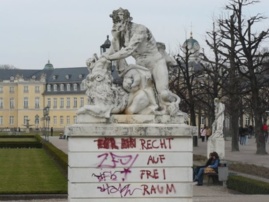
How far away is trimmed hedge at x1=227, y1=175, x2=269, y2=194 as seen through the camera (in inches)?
692

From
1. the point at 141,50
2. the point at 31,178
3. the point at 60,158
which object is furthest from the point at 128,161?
the point at 60,158

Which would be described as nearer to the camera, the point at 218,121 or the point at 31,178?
the point at 31,178

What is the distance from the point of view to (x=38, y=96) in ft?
433

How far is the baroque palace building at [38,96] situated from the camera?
128 m

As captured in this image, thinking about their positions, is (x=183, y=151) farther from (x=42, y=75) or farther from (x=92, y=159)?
(x=42, y=75)

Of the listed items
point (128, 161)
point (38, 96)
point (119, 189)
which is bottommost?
point (119, 189)

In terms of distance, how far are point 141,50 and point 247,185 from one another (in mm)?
8768

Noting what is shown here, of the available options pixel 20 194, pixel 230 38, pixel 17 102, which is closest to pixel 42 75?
pixel 17 102

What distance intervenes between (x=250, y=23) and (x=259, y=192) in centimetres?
1851

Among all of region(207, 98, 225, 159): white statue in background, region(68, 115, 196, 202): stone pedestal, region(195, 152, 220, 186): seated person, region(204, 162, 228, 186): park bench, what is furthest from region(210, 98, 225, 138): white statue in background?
region(68, 115, 196, 202): stone pedestal

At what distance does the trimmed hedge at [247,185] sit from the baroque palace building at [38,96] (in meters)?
107

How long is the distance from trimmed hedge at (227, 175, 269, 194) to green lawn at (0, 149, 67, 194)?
4.97 m

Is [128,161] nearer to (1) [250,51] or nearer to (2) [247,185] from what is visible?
(2) [247,185]

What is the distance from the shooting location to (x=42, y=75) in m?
129
